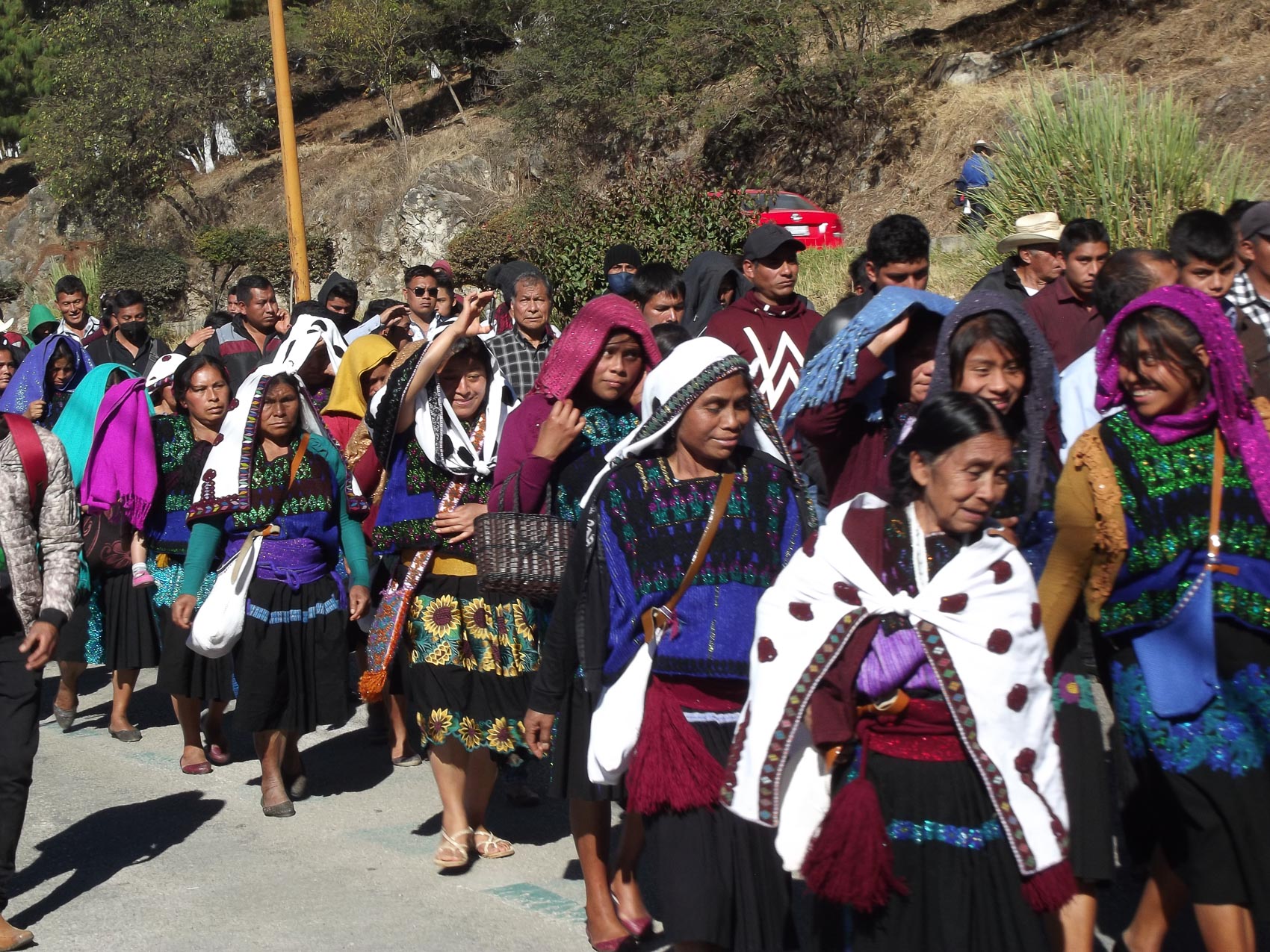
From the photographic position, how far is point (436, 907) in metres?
5.50

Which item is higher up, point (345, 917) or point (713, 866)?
point (713, 866)

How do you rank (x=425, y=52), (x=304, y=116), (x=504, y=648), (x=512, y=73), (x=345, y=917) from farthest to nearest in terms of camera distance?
1. (x=304, y=116)
2. (x=425, y=52)
3. (x=512, y=73)
4. (x=504, y=648)
5. (x=345, y=917)

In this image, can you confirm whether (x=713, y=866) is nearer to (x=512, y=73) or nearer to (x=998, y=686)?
(x=998, y=686)

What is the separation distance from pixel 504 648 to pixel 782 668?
8.17ft

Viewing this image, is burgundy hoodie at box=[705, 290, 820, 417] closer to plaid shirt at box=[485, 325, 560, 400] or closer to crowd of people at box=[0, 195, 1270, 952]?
crowd of people at box=[0, 195, 1270, 952]

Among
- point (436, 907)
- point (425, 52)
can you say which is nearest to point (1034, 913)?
point (436, 907)

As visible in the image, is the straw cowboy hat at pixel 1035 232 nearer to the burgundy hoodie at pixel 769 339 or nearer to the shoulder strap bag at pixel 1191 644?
the burgundy hoodie at pixel 769 339

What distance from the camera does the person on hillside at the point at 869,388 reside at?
15.1 feet

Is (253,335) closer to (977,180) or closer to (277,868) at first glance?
(277,868)

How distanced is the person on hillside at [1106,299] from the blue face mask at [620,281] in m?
3.34

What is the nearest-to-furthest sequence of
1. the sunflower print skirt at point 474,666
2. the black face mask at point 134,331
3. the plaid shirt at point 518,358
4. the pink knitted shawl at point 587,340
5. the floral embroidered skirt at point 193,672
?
the pink knitted shawl at point 587,340 → the sunflower print skirt at point 474,666 → the floral embroidered skirt at point 193,672 → the plaid shirt at point 518,358 → the black face mask at point 134,331

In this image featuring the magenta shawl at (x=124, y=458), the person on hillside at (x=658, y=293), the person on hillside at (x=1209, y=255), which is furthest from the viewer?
the person on hillside at (x=658, y=293)

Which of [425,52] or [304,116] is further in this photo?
[304,116]

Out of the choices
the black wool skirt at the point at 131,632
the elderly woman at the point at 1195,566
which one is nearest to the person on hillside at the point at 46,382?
the black wool skirt at the point at 131,632
